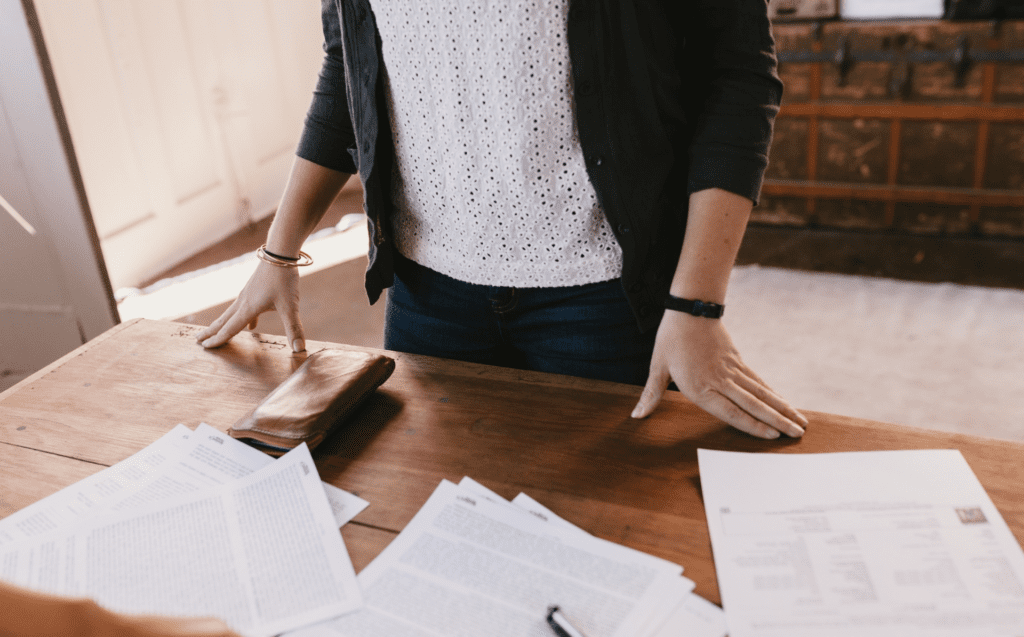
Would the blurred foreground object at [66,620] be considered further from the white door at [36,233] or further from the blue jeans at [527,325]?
the white door at [36,233]

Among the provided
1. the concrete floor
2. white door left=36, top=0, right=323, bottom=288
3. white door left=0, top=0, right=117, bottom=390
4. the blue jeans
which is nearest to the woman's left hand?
the blue jeans

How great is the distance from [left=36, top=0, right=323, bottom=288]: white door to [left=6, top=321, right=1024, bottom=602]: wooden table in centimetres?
209

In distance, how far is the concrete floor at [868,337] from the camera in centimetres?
222

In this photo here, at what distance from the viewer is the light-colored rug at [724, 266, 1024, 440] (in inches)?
87.1

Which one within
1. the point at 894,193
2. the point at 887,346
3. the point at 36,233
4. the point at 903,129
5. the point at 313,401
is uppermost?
the point at 313,401

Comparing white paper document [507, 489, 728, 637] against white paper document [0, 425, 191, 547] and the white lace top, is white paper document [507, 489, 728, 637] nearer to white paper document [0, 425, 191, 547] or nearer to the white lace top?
the white lace top

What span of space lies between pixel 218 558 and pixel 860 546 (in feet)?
1.86

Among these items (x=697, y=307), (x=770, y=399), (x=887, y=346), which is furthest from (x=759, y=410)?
(x=887, y=346)

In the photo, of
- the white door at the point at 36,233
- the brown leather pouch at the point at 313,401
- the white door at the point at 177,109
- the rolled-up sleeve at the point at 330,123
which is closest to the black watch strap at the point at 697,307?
the brown leather pouch at the point at 313,401

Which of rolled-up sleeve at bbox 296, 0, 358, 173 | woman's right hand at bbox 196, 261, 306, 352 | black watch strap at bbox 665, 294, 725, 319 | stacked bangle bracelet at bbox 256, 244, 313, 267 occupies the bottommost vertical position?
woman's right hand at bbox 196, 261, 306, 352

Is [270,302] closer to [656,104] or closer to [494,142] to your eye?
[494,142]

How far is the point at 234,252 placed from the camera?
3.53 m

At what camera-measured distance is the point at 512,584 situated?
0.65 m

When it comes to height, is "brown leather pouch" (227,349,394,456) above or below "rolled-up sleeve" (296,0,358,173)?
below
